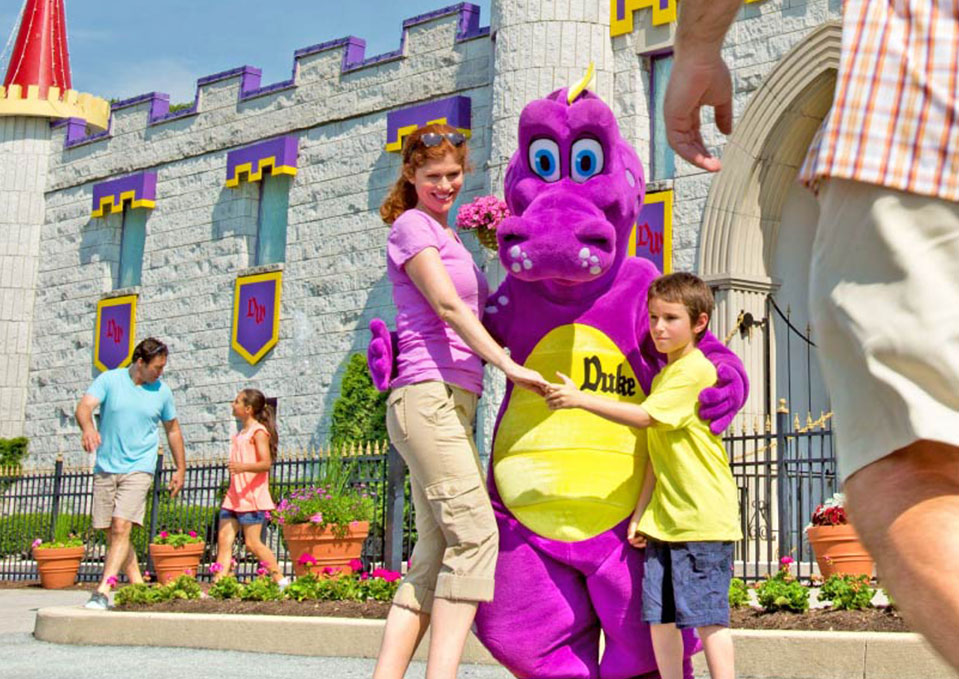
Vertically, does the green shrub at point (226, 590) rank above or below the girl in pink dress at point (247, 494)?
below

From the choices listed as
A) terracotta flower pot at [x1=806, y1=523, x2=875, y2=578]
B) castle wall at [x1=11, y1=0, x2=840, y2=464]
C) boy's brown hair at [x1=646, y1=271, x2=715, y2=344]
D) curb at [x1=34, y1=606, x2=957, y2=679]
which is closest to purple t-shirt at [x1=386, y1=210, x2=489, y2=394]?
boy's brown hair at [x1=646, y1=271, x2=715, y2=344]

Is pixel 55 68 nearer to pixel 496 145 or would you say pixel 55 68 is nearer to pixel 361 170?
pixel 361 170

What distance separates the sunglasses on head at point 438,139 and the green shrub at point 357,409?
10992 mm

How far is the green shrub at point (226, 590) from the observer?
8400 millimetres

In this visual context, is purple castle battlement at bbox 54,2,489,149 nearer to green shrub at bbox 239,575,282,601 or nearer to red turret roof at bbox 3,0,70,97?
red turret roof at bbox 3,0,70,97

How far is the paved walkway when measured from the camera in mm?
6023

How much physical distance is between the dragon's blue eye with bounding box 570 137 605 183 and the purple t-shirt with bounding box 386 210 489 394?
0.47 metres

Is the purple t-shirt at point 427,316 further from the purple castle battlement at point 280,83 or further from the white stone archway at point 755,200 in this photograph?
the purple castle battlement at point 280,83

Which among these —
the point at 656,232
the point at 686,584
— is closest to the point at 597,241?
the point at 686,584

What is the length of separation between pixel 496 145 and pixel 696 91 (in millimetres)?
11783

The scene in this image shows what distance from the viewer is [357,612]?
7445mm

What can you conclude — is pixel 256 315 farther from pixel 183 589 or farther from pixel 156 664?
pixel 156 664

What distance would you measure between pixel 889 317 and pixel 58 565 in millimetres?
12291

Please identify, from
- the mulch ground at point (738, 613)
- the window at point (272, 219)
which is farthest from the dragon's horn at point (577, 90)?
the window at point (272, 219)
